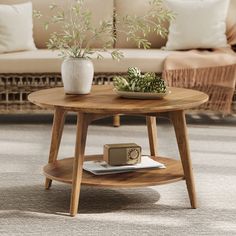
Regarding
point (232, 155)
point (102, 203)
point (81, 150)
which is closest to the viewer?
point (81, 150)

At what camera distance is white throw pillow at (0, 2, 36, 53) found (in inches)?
170

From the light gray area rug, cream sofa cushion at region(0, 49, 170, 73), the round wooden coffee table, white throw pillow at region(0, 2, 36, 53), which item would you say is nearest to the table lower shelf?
the round wooden coffee table

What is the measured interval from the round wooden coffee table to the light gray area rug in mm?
87

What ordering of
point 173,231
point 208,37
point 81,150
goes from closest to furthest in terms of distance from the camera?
1. point 173,231
2. point 81,150
3. point 208,37

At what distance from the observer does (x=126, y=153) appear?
2551 millimetres

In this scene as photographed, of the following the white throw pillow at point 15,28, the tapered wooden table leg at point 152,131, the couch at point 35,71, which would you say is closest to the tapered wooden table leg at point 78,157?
the tapered wooden table leg at point 152,131

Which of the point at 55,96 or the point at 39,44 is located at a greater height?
the point at 55,96

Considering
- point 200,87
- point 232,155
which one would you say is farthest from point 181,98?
point 200,87

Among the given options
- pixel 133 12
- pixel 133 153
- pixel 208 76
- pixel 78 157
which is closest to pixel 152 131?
pixel 133 153

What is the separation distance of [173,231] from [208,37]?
247cm

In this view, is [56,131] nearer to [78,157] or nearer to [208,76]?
[78,157]

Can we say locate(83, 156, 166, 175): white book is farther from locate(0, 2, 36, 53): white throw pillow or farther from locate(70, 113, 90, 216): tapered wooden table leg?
locate(0, 2, 36, 53): white throw pillow

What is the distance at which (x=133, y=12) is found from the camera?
15.4ft

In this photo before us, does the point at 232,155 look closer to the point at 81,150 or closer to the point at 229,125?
the point at 229,125
